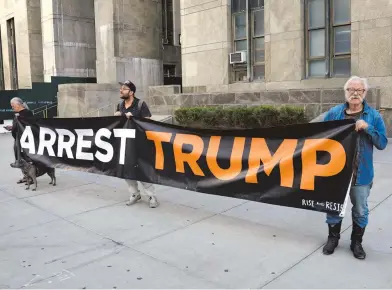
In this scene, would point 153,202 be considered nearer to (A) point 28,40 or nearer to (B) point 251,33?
(B) point 251,33

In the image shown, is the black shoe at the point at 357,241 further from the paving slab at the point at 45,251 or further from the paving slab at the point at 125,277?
the paving slab at the point at 45,251

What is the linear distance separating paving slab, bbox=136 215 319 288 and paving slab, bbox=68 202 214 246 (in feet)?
0.71

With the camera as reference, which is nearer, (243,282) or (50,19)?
(243,282)

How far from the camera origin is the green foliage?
11.2 m

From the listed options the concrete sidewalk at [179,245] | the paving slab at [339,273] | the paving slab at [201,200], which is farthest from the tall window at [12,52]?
the paving slab at [339,273]

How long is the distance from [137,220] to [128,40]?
17.1 m

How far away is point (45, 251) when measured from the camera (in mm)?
4355

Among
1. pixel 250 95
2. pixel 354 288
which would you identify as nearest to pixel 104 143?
pixel 354 288

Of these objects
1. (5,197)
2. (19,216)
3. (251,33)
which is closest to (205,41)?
(251,33)

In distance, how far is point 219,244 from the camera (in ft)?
14.5

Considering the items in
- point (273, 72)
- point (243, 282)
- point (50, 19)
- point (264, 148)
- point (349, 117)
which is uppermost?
point (50, 19)

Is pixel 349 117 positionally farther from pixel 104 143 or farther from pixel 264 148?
pixel 104 143

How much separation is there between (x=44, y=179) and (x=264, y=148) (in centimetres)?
527

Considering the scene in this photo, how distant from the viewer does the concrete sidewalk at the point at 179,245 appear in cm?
362
